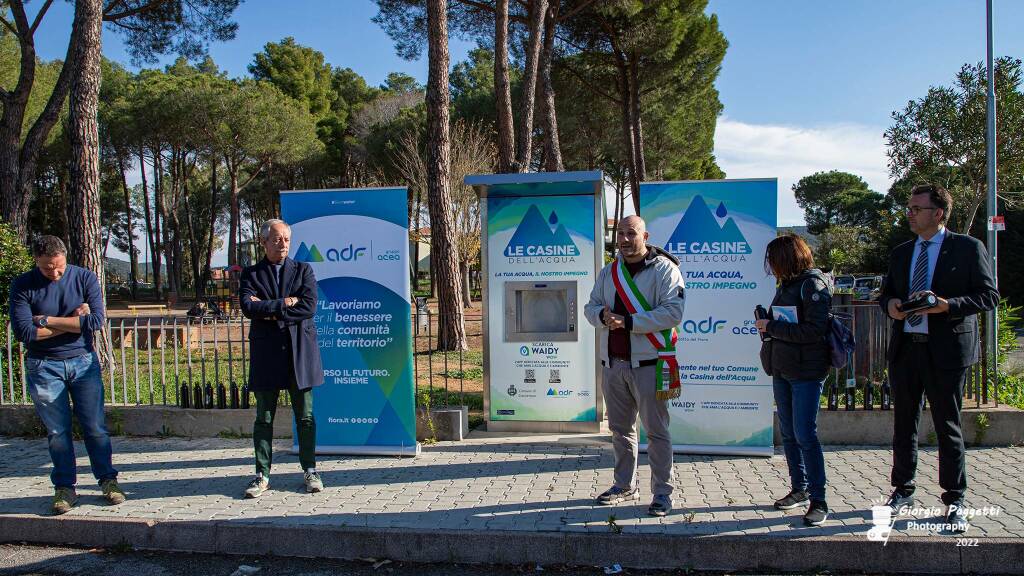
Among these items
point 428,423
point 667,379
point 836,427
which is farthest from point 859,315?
point 428,423

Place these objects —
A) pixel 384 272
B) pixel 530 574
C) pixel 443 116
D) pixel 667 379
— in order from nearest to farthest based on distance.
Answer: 1. pixel 530 574
2. pixel 667 379
3. pixel 384 272
4. pixel 443 116

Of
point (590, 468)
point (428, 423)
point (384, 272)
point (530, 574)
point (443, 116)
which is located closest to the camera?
point (530, 574)

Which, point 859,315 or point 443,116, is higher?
point 443,116

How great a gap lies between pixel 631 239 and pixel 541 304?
2.32m

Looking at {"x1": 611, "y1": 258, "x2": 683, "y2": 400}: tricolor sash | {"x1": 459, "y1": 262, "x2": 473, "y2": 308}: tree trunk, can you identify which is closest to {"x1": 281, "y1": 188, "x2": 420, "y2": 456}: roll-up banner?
{"x1": 611, "y1": 258, "x2": 683, "y2": 400}: tricolor sash

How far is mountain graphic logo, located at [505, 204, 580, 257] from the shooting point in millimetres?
6336

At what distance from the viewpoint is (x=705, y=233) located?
5.55 m

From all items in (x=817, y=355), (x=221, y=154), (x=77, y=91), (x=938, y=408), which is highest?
(x=221, y=154)

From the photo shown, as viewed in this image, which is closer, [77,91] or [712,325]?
[712,325]

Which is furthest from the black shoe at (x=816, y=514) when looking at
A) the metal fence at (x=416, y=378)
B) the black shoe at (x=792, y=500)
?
the metal fence at (x=416, y=378)

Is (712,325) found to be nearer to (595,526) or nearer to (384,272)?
(595,526)

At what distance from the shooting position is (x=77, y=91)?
823cm

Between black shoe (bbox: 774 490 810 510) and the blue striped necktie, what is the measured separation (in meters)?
1.22

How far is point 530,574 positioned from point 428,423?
2.68 meters
